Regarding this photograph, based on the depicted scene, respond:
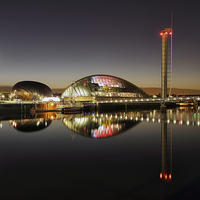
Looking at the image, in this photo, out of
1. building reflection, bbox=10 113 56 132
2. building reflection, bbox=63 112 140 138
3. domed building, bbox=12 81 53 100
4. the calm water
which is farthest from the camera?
domed building, bbox=12 81 53 100

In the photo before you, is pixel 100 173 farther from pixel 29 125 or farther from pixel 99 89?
pixel 99 89

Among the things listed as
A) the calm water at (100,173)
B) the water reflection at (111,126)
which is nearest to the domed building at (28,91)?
the water reflection at (111,126)

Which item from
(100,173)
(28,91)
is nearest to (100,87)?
(28,91)

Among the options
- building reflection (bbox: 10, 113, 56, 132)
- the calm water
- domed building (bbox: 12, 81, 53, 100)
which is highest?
domed building (bbox: 12, 81, 53, 100)

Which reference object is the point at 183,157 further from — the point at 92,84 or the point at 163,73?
the point at 92,84

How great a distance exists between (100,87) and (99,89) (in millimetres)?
962

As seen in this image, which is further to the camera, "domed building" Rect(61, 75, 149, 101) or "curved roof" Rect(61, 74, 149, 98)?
"curved roof" Rect(61, 74, 149, 98)

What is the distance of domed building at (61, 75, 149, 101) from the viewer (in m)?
71.6

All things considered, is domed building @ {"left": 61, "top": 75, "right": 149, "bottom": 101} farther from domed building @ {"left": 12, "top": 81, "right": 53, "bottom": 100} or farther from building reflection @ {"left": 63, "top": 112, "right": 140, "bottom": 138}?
building reflection @ {"left": 63, "top": 112, "right": 140, "bottom": 138}

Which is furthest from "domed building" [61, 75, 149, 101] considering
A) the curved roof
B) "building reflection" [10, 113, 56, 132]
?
"building reflection" [10, 113, 56, 132]

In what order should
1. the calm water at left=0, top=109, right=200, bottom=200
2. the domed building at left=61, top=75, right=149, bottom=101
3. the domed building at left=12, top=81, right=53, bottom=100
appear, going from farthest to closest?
the domed building at left=61, top=75, right=149, bottom=101 → the domed building at left=12, top=81, right=53, bottom=100 → the calm water at left=0, top=109, right=200, bottom=200

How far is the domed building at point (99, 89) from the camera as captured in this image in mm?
71625

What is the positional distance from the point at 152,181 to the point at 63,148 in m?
5.85

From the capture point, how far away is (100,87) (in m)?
73.8
